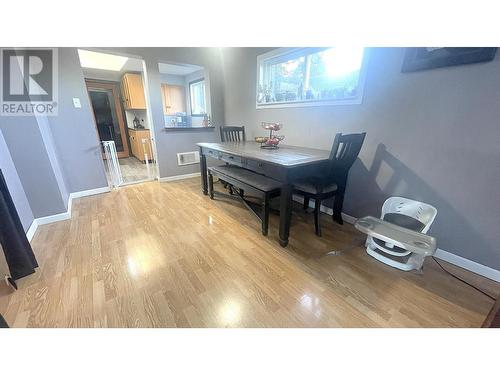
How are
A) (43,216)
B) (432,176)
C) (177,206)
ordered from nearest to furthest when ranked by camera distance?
(432,176), (43,216), (177,206)

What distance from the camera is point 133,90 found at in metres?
4.26

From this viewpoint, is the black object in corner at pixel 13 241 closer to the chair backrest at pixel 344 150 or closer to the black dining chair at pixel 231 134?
the black dining chair at pixel 231 134

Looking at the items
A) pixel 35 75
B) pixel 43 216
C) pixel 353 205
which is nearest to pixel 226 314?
pixel 353 205

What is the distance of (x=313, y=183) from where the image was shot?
5.48 feet

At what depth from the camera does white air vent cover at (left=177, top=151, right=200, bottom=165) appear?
339cm

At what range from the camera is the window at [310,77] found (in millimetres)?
1766

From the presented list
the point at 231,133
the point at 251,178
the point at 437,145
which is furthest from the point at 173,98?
the point at 437,145

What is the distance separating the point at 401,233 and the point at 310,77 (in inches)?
71.5

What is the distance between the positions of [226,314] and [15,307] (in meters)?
1.20

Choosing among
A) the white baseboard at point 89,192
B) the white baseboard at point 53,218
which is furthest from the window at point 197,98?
the white baseboard at point 53,218

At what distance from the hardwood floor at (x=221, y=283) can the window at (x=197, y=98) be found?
4016 millimetres
